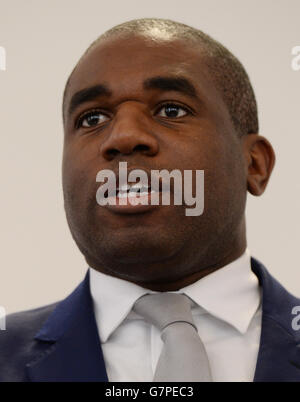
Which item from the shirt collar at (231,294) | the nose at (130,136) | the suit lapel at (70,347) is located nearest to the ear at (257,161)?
the shirt collar at (231,294)

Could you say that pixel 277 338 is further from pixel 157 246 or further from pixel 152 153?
pixel 152 153

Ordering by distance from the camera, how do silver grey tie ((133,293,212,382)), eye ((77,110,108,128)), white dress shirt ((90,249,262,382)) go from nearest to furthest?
silver grey tie ((133,293,212,382)) → white dress shirt ((90,249,262,382)) → eye ((77,110,108,128))

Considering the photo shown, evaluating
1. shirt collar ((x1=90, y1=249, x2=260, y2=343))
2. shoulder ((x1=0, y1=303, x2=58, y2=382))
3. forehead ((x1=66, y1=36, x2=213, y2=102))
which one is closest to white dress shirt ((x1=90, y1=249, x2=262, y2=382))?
shirt collar ((x1=90, y1=249, x2=260, y2=343))

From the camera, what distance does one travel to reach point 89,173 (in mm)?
1396

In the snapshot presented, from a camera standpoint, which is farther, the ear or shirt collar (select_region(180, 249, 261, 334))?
the ear

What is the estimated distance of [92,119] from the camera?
1.50m

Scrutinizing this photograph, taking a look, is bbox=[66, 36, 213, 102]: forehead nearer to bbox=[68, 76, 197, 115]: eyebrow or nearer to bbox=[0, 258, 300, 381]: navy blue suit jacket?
bbox=[68, 76, 197, 115]: eyebrow

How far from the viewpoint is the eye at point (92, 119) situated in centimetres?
148

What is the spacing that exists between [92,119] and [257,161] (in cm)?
39

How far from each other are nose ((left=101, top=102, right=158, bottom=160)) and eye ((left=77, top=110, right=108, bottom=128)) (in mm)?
87

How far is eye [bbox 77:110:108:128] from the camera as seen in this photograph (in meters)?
1.48

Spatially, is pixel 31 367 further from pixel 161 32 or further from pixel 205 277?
pixel 161 32

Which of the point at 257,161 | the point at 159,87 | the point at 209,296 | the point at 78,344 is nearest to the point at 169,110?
the point at 159,87

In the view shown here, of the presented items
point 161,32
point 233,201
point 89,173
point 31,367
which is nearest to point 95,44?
point 161,32
